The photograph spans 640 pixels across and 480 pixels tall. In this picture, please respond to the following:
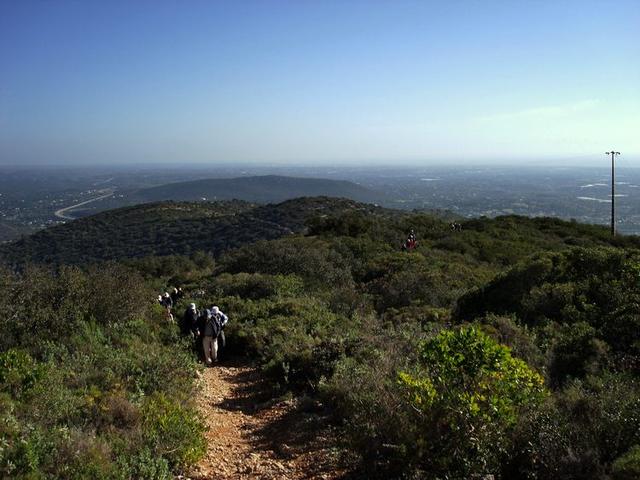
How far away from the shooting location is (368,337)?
776 centimetres

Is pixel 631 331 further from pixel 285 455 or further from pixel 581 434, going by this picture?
pixel 285 455

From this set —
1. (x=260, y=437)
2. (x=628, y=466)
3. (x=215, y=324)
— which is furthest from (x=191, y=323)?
(x=628, y=466)

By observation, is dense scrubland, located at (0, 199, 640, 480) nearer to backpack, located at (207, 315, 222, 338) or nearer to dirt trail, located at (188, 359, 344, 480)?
dirt trail, located at (188, 359, 344, 480)

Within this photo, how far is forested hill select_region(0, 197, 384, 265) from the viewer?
45156 millimetres

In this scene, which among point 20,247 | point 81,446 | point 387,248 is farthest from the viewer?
point 20,247

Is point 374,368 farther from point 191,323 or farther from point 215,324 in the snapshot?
point 191,323

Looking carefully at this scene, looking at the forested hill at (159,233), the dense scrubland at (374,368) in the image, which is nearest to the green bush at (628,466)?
the dense scrubland at (374,368)

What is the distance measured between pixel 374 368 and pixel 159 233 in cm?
5094

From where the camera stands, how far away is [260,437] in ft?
19.0

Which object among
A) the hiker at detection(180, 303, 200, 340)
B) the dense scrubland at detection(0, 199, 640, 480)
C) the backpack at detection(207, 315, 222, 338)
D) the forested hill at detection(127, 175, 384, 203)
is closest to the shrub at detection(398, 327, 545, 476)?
the dense scrubland at detection(0, 199, 640, 480)

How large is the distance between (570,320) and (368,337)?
3.58m

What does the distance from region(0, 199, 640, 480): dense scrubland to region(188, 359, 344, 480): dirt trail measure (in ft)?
0.97

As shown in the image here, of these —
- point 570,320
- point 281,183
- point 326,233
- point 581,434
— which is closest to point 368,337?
point 570,320

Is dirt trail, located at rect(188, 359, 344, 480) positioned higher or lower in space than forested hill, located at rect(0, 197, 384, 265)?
higher
